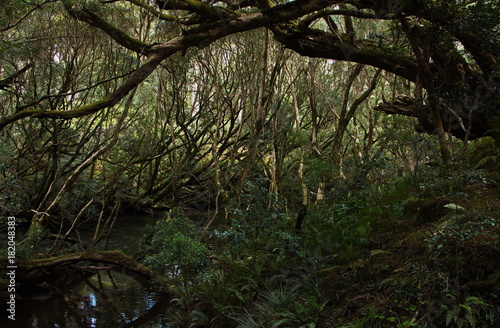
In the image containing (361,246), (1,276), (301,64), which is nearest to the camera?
(361,246)

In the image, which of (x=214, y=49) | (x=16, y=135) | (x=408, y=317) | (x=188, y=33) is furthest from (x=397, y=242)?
(x=16, y=135)

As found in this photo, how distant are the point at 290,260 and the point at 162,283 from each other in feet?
8.77

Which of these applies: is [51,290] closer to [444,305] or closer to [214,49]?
[444,305]

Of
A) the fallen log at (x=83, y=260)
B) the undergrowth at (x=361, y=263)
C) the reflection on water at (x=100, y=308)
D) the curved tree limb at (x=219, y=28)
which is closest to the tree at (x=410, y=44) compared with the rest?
the curved tree limb at (x=219, y=28)

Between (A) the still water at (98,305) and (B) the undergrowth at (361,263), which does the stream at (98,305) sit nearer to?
(A) the still water at (98,305)

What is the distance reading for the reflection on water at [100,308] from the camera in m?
6.12

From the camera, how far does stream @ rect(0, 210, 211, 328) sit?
612 centimetres

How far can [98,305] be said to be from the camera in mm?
6887

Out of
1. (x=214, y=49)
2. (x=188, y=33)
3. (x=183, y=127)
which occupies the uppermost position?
(x=214, y=49)

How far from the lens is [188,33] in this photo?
189 inches

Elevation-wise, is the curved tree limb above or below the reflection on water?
above

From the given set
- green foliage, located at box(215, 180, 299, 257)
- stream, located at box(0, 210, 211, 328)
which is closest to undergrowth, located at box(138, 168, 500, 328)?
green foliage, located at box(215, 180, 299, 257)

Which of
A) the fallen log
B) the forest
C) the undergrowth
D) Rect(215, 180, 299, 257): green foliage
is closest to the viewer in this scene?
the undergrowth

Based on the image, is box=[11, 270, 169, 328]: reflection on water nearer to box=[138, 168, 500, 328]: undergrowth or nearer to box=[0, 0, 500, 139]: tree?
box=[138, 168, 500, 328]: undergrowth
